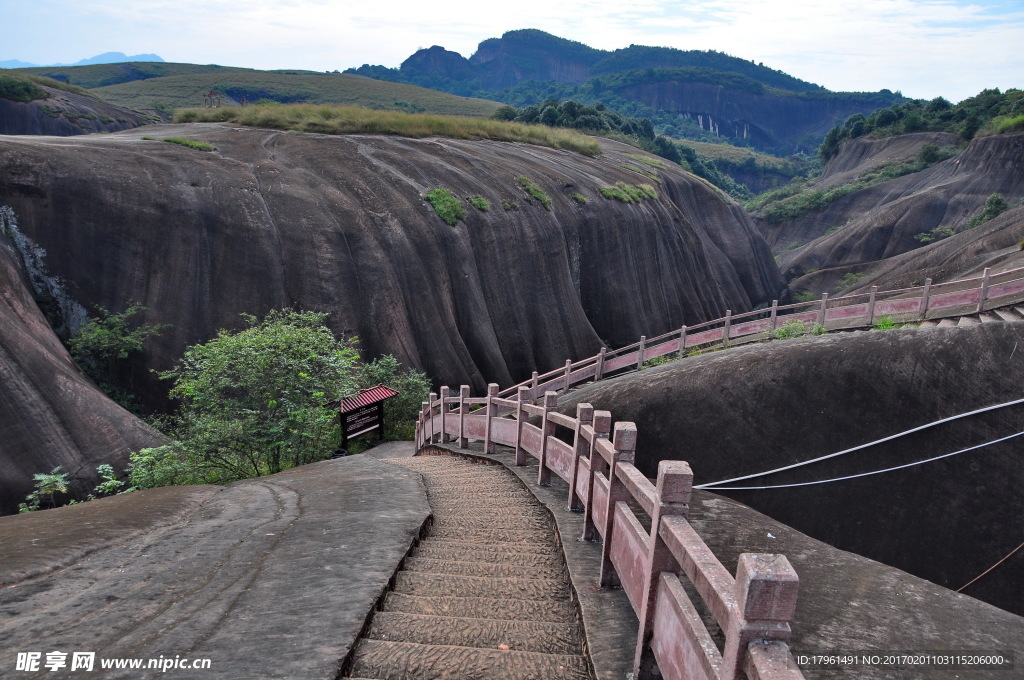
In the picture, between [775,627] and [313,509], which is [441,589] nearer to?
[313,509]

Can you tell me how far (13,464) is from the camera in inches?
490

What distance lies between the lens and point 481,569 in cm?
549

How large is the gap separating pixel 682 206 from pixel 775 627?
166 feet

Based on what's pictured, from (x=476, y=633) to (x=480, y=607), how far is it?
0.45 m

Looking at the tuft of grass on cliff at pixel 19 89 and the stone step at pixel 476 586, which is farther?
the tuft of grass on cliff at pixel 19 89

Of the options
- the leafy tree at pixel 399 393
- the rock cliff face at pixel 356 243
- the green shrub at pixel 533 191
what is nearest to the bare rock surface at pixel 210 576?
the leafy tree at pixel 399 393

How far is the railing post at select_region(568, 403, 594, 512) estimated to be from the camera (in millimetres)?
6238

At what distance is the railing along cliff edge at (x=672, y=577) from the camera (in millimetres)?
2625

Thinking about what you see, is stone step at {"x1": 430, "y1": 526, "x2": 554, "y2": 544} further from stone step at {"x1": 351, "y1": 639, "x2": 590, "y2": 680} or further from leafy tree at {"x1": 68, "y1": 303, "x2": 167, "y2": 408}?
leafy tree at {"x1": 68, "y1": 303, "x2": 167, "y2": 408}

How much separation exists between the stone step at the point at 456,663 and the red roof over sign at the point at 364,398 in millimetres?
11463

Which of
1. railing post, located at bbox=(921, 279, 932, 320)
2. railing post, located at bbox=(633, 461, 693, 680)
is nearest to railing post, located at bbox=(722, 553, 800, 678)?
railing post, located at bbox=(633, 461, 693, 680)

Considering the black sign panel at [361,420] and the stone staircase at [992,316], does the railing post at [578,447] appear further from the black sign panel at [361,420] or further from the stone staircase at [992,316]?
the stone staircase at [992,316]

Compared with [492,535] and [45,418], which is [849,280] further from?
[492,535]

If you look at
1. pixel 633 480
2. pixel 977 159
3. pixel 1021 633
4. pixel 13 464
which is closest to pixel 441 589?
pixel 633 480
